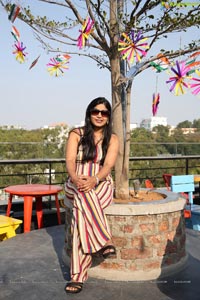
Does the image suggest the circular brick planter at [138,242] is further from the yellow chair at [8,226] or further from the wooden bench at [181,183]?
the wooden bench at [181,183]

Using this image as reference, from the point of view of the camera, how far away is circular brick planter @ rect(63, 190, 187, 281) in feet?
8.94

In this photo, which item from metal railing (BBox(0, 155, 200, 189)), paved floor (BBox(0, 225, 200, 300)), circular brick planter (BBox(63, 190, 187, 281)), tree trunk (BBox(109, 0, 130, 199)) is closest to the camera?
paved floor (BBox(0, 225, 200, 300))

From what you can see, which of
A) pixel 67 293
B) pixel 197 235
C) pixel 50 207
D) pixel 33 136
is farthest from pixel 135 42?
pixel 33 136

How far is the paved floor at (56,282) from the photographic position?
241 cm

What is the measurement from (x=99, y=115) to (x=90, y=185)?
571 millimetres

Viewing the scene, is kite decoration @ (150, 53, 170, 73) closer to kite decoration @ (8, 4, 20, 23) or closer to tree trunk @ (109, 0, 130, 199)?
tree trunk @ (109, 0, 130, 199)

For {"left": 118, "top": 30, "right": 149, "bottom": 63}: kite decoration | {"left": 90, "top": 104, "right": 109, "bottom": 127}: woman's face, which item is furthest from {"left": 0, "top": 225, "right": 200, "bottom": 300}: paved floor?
{"left": 118, "top": 30, "right": 149, "bottom": 63}: kite decoration

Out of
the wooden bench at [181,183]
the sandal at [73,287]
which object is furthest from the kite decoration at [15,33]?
the wooden bench at [181,183]

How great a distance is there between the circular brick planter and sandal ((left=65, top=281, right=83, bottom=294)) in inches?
12.2

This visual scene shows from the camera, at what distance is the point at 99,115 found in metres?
2.77

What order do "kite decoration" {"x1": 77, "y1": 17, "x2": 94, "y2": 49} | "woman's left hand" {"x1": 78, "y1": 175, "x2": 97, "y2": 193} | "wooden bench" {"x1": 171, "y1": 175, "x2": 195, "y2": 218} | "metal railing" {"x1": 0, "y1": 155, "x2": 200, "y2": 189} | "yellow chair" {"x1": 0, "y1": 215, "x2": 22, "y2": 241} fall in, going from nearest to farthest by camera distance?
"woman's left hand" {"x1": 78, "y1": 175, "x2": 97, "y2": 193}, "kite decoration" {"x1": 77, "y1": 17, "x2": 94, "y2": 49}, "yellow chair" {"x1": 0, "y1": 215, "x2": 22, "y2": 241}, "wooden bench" {"x1": 171, "y1": 175, "x2": 195, "y2": 218}, "metal railing" {"x1": 0, "y1": 155, "x2": 200, "y2": 189}

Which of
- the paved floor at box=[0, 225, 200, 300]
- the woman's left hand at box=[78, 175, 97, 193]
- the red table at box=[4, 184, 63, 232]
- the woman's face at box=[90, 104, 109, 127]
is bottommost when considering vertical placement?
the paved floor at box=[0, 225, 200, 300]

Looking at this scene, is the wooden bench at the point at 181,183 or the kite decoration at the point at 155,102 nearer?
the kite decoration at the point at 155,102

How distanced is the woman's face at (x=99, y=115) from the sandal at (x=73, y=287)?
45.8 inches
